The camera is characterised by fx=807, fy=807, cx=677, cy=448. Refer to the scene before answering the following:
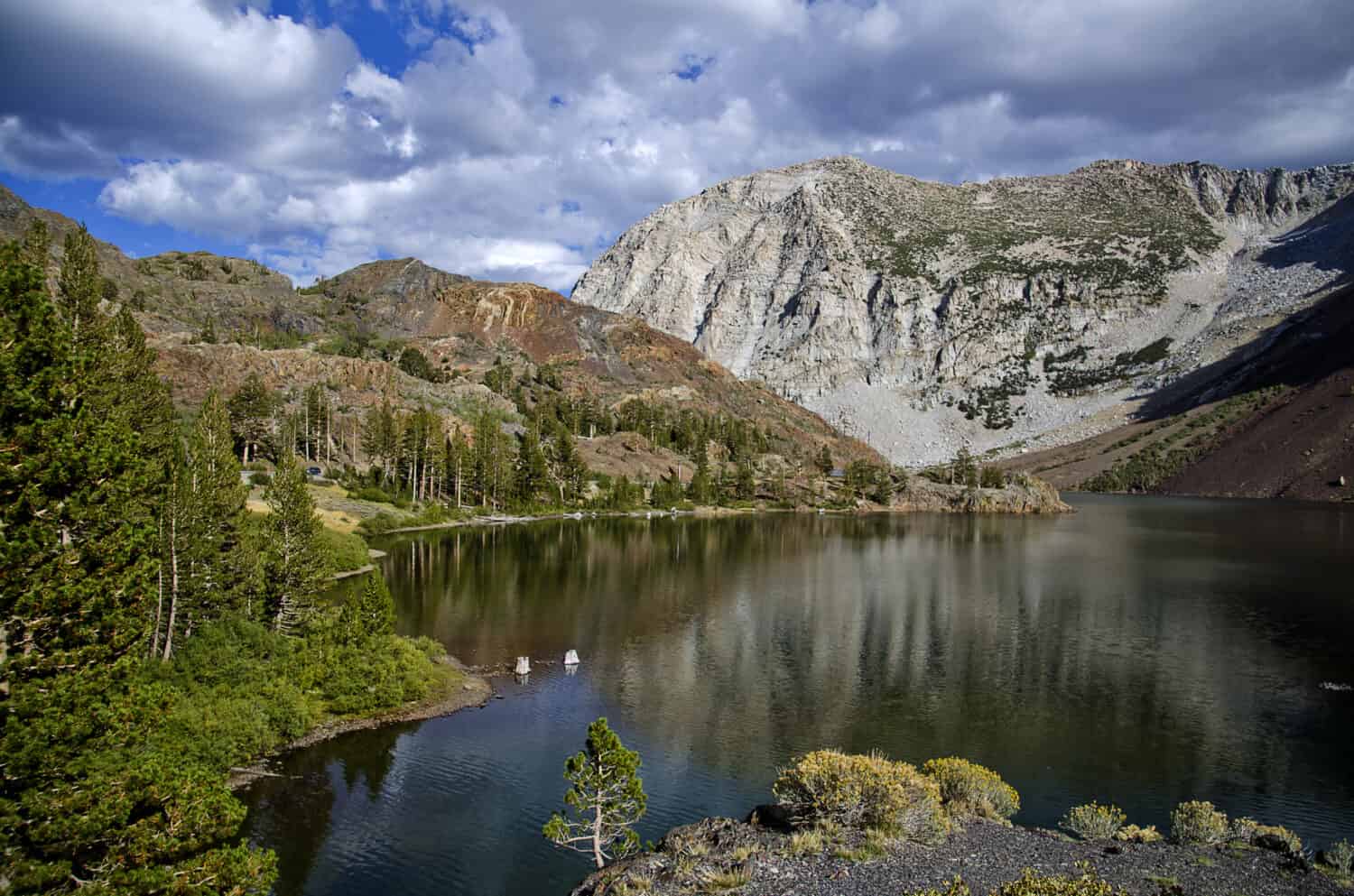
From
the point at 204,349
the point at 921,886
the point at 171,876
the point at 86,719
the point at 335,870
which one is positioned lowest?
the point at 335,870

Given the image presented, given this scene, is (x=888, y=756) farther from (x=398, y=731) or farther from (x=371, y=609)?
(x=371, y=609)

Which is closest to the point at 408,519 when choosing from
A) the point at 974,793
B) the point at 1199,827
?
the point at 974,793

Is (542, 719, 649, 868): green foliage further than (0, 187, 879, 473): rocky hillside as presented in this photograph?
No

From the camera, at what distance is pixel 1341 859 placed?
1873 centimetres

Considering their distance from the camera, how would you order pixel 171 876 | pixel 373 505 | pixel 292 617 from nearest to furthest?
1. pixel 171 876
2. pixel 292 617
3. pixel 373 505

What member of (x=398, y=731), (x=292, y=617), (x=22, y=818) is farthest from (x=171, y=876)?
(x=292, y=617)

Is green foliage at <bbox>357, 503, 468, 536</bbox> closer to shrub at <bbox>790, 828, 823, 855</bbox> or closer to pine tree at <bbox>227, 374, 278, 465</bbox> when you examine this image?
pine tree at <bbox>227, 374, 278, 465</bbox>

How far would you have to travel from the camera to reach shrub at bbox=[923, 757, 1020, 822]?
74.0 ft

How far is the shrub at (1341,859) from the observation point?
18564 millimetres

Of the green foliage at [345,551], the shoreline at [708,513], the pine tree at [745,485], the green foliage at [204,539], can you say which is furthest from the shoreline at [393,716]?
the pine tree at [745,485]

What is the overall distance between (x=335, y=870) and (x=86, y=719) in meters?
9.43

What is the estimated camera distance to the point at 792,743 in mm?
30172

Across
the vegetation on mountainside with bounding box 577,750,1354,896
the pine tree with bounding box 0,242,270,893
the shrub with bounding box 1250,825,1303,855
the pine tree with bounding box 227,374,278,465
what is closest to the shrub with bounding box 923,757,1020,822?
the vegetation on mountainside with bounding box 577,750,1354,896

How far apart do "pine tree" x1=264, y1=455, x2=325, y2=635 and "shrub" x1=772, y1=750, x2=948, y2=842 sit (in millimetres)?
26356
